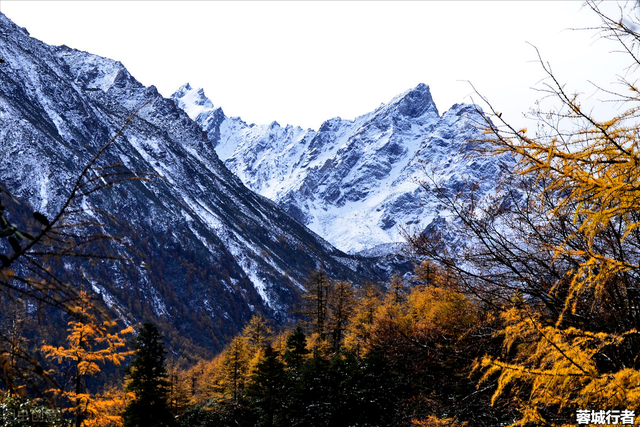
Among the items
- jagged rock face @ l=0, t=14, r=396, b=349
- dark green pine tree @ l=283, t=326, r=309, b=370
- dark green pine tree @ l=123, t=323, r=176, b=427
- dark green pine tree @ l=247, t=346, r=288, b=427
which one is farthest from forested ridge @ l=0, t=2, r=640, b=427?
jagged rock face @ l=0, t=14, r=396, b=349

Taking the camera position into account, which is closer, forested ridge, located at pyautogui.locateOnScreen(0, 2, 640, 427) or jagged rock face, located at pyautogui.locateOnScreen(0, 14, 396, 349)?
forested ridge, located at pyautogui.locateOnScreen(0, 2, 640, 427)

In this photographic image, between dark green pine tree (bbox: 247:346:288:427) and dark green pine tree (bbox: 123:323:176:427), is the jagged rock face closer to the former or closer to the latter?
dark green pine tree (bbox: 247:346:288:427)

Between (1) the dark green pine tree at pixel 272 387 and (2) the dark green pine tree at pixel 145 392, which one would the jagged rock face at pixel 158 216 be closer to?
(1) the dark green pine tree at pixel 272 387

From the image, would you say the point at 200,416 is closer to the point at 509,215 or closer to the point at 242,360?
the point at 242,360

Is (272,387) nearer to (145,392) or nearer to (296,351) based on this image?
(296,351)

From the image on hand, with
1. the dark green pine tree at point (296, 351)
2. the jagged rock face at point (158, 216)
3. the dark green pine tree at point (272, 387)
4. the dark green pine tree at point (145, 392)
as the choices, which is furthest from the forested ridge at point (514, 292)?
the jagged rock face at point (158, 216)

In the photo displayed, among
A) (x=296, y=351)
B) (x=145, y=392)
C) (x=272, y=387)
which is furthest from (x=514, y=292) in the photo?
(x=296, y=351)

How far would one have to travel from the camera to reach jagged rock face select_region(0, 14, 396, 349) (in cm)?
11988

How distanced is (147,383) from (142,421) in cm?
150

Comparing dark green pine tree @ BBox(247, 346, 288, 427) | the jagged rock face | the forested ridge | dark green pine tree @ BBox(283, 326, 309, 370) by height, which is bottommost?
dark green pine tree @ BBox(247, 346, 288, 427)

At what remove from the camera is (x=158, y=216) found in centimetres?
15062

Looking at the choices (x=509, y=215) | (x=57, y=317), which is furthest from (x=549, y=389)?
(x=57, y=317)

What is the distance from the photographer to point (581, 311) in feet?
16.1

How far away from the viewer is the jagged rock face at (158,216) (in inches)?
4719
